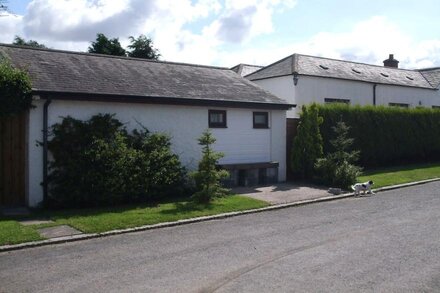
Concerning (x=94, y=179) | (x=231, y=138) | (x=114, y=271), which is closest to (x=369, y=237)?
(x=114, y=271)

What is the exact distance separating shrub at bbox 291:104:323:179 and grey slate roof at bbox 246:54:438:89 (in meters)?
8.32

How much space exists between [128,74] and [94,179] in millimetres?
4759

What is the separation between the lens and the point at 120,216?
1078 cm

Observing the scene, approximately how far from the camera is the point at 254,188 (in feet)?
51.2

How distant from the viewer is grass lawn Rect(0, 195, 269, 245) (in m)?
9.24

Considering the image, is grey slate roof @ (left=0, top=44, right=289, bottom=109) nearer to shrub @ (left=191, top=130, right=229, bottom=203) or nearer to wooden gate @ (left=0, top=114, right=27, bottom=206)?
wooden gate @ (left=0, top=114, right=27, bottom=206)

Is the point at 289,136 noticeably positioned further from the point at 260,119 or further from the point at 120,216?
the point at 120,216

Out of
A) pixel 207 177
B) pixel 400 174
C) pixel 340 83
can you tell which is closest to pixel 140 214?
pixel 207 177

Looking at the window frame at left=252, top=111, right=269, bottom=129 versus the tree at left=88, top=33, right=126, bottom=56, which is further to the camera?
the tree at left=88, top=33, right=126, bottom=56

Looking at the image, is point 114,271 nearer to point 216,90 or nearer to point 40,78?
point 40,78

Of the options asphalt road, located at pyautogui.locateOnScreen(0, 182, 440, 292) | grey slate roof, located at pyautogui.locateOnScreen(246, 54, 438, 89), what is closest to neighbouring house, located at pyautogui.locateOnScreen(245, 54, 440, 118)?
grey slate roof, located at pyautogui.locateOnScreen(246, 54, 438, 89)

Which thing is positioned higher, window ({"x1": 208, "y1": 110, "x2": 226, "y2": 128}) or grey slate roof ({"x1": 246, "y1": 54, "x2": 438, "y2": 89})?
grey slate roof ({"x1": 246, "y1": 54, "x2": 438, "y2": 89})

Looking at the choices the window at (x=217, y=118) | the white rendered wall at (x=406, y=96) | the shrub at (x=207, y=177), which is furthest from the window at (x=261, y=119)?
the white rendered wall at (x=406, y=96)

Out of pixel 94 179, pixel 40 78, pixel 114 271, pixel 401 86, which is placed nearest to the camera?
pixel 114 271
